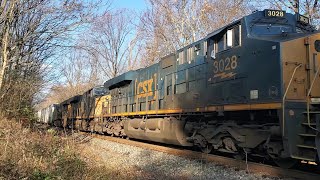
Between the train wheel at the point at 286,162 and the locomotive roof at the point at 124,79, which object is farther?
the locomotive roof at the point at 124,79

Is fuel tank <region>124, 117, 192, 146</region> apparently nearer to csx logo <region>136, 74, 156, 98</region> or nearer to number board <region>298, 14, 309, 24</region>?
csx logo <region>136, 74, 156, 98</region>

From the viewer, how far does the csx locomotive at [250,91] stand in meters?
6.89

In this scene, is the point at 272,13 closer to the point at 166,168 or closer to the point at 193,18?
the point at 166,168

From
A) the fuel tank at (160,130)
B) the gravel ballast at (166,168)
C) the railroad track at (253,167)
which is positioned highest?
the fuel tank at (160,130)

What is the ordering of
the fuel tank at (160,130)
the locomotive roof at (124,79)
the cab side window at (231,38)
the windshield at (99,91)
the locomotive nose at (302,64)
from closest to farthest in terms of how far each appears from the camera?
the locomotive nose at (302,64) → the cab side window at (231,38) → the fuel tank at (160,130) → the locomotive roof at (124,79) → the windshield at (99,91)

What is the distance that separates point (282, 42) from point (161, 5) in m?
22.8

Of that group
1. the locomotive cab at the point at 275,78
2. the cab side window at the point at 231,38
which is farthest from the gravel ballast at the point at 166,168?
the cab side window at the point at 231,38

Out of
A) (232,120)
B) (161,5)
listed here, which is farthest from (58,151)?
(161,5)

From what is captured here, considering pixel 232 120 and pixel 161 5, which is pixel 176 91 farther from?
pixel 161 5

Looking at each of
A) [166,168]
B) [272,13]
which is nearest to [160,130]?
[166,168]

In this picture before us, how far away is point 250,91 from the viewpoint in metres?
7.86

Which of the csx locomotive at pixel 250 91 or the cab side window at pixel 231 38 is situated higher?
the cab side window at pixel 231 38

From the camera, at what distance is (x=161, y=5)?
28922 millimetres

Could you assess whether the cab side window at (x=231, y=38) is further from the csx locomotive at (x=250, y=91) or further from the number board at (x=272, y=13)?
the number board at (x=272, y=13)
